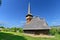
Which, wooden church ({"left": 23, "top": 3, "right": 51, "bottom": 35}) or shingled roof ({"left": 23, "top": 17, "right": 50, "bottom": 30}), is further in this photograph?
shingled roof ({"left": 23, "top": 17, "right": 50, "bottom": 30})

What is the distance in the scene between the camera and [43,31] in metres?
35.2

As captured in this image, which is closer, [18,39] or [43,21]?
[18,39]

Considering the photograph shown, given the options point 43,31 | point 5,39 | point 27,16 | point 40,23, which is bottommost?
point 5,39

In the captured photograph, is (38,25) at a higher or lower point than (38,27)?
higher

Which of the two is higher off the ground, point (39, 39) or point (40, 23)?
point (40, 23)

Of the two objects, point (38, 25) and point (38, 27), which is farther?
point (38, 25)

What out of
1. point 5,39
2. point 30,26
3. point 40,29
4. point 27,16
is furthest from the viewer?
point 27,16

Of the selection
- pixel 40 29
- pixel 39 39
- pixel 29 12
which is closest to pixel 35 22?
pixel 40 29

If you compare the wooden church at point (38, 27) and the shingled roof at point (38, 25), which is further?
the shingled roof at point (38, 25)

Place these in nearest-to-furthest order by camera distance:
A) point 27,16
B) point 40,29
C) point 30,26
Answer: point 40,29, point 30,26, point 27,16

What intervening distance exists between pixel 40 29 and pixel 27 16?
47.0 feet

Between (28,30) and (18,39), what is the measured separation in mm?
18691

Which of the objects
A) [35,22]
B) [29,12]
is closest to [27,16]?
[29,12]

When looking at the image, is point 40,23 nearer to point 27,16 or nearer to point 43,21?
point 43,21
